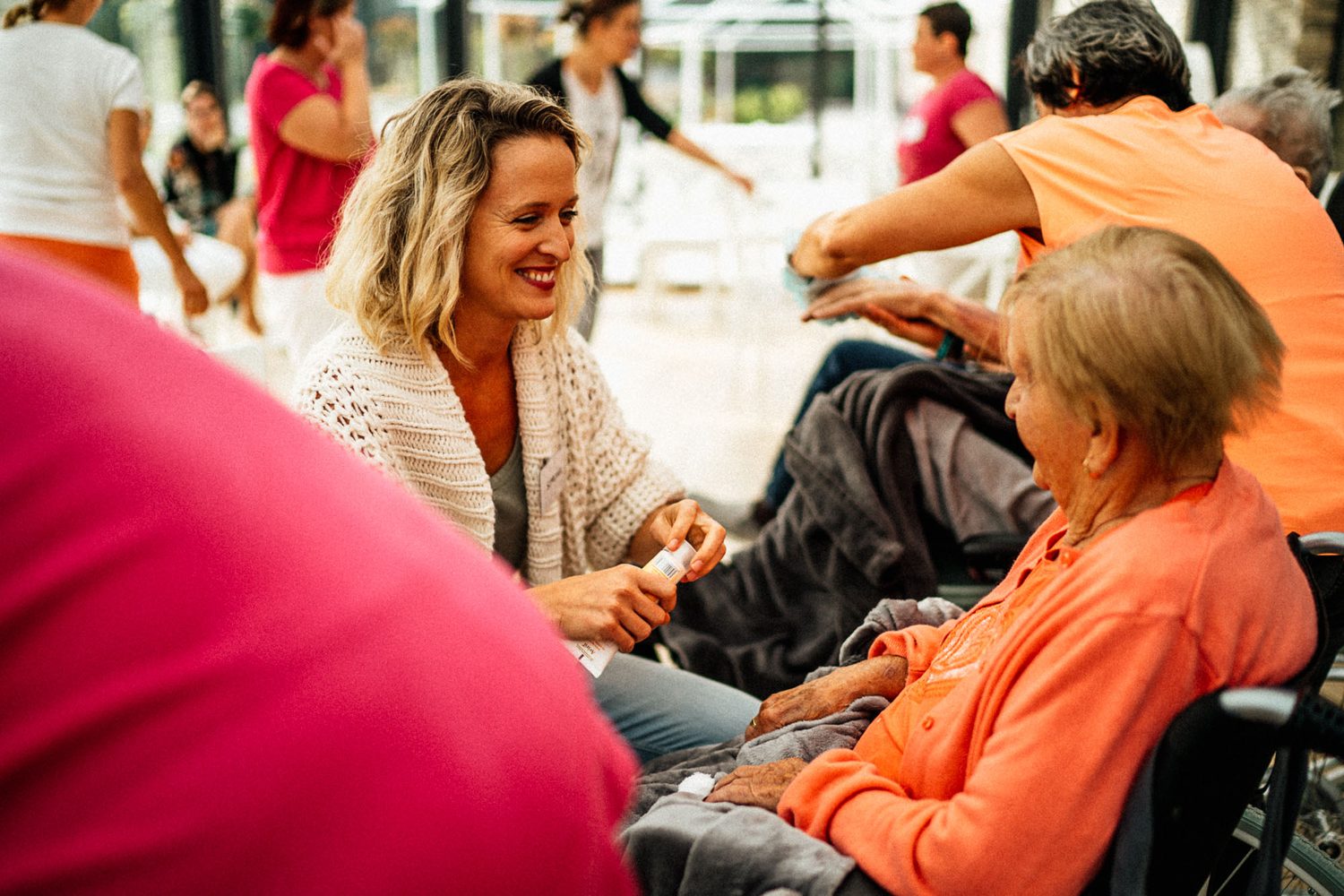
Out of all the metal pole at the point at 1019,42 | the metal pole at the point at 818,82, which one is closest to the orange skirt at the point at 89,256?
the metal pole at the point at 1019,42

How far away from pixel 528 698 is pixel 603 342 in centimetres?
692

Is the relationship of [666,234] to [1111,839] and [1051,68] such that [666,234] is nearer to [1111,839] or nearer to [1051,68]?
[1051,68]

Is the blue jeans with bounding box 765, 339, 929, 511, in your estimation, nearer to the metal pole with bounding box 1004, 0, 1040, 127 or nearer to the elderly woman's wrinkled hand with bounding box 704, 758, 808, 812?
the elderly woman's wrinkled hand with bounding box 704, 758, 808, 812

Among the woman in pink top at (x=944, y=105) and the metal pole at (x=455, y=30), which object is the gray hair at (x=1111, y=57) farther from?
the metal pole at (x=455, y=30)

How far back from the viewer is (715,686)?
2.00 m

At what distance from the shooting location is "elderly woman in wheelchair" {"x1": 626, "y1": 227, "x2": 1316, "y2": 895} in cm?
106

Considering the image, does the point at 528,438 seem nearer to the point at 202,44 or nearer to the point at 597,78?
the point at 597,78

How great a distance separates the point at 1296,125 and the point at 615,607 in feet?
6.13

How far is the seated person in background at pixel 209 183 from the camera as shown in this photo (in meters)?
7.12

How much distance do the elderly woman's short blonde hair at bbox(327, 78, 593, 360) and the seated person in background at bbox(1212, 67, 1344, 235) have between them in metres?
1.61

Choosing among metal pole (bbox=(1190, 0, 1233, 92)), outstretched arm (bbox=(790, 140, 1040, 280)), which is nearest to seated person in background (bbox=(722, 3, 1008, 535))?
metal pole (bbox=(1190, 0, 1233, 92))

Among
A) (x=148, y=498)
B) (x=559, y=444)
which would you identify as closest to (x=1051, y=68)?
(x=559, y=444)

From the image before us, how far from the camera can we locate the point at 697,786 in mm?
1482

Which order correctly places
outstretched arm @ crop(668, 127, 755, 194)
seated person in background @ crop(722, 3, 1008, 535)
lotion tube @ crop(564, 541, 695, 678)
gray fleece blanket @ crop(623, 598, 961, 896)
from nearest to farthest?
gray fleece blanket @ crop(623, 598, 961, 896), lotion tube @ crop(564, 541, 695, 678), seated person in background @ crop(722, 3, 1008, 535), outstretched arm @ crop(668, 127, 755, 194)
